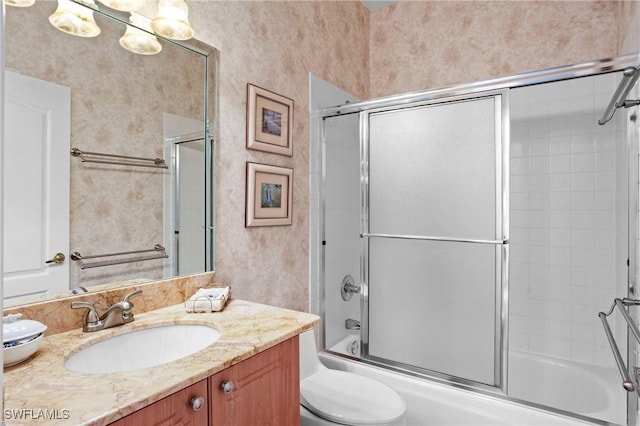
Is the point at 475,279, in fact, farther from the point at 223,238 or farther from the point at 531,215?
the point at 223,238

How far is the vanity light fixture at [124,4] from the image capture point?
1262mm

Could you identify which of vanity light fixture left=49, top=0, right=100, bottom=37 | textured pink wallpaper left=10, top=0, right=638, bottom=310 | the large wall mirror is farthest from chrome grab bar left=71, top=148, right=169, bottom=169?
vanity light fixture left=49, top=0, right=100, bottom=37

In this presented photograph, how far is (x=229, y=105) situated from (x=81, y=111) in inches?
24.4

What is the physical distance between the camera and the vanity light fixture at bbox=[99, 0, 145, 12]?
126cm

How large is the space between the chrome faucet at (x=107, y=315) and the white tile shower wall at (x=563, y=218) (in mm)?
2435

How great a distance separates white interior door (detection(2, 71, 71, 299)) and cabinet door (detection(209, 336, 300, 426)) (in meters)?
0.65

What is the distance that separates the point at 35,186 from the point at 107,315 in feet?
1.44

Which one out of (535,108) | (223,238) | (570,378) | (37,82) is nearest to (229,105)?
(223,238)

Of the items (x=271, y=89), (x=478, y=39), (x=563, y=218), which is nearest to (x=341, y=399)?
(x=271, y=89)

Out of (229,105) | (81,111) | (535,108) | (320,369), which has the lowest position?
(320,369)

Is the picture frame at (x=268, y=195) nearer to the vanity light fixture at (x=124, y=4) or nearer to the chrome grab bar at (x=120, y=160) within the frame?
the chrome grab bar at (x=120, y=160)

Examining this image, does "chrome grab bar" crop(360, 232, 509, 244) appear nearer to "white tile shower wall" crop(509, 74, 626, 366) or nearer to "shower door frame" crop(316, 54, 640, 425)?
"shower door frame" crop(316, 54, 640, 425)

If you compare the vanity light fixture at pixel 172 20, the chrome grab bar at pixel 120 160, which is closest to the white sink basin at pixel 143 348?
the chrome grab bar at pixel 120 160

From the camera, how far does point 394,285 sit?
2.15 m
